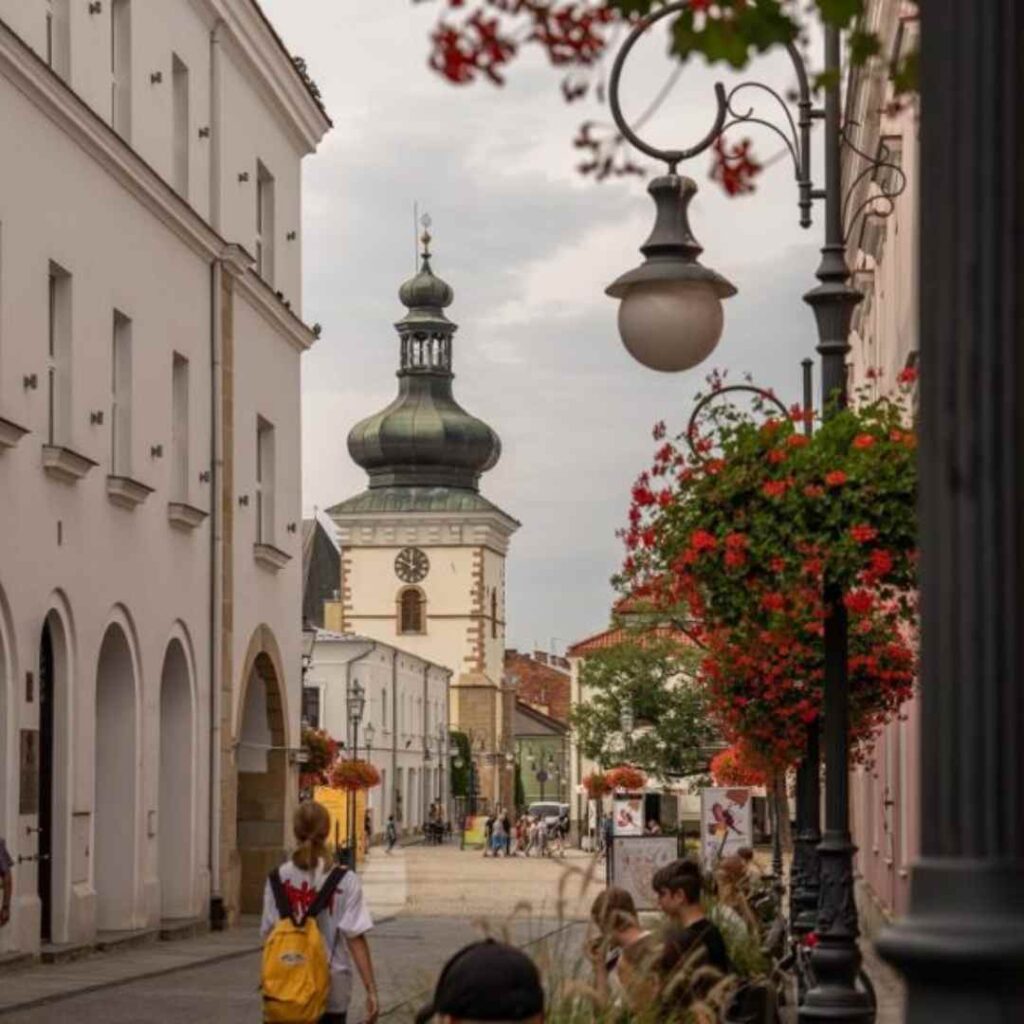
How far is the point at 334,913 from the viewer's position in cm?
1188

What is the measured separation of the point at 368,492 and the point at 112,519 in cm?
11312

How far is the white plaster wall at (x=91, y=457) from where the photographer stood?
82.4 feet

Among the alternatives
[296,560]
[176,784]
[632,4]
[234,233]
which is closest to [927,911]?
[632,4]

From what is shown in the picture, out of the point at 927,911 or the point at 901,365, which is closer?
the point at 927,911

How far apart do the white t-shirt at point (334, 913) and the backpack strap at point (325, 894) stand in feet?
0.06

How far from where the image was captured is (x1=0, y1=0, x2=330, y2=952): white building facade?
2555 cm

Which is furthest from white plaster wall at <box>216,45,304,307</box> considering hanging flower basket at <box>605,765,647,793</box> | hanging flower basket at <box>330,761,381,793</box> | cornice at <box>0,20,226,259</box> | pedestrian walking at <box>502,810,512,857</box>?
pedestrian walking at <box>502,810,512,857</box>

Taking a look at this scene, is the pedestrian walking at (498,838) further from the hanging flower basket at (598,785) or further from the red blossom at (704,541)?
the red blossom at (704,541)

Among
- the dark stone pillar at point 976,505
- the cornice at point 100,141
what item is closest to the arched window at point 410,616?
the cornice at point 100,141

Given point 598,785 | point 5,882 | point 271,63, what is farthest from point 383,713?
point 5,882

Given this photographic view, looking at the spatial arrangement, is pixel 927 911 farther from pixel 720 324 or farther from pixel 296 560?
pixel 296 560

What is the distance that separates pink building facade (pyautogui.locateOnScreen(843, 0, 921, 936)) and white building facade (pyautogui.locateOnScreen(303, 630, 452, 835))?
60.3m

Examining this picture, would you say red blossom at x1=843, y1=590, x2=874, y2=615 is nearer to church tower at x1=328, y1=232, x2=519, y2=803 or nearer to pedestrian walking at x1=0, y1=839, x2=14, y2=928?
pedestrian walking at x1=0, y1=839, x2=14, y2=928

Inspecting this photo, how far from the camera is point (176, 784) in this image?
3225 centimetres
